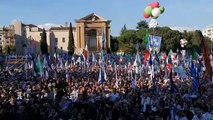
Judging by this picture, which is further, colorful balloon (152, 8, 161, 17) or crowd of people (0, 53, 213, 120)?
colorful balloon (152, 8, 161, 17)

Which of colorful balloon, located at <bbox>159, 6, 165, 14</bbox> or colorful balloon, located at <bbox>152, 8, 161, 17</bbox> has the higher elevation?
colorful balloon, located at <bbox>159, 6, 165, 14</bbox>

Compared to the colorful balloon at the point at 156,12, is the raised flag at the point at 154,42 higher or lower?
lower

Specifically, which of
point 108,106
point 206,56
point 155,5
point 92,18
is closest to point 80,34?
point 92,18

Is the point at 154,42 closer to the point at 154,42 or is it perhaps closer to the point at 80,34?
the point at 154,42

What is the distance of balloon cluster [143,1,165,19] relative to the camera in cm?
2884

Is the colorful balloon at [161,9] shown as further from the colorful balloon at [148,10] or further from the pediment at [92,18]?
the pediment at [92,18]


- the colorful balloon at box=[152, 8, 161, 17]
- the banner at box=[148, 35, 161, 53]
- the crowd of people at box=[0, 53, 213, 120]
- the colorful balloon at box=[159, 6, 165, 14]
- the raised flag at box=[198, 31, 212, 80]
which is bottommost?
the crowd of people at box=[0, 53, 213, 120]

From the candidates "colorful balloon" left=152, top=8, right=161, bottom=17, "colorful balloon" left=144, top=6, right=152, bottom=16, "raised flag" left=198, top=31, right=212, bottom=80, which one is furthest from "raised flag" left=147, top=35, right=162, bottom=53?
"raised flag" left=198, top=31, right=212, bottom=80

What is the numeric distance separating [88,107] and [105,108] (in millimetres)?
558

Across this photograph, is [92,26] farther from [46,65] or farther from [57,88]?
[57,88]

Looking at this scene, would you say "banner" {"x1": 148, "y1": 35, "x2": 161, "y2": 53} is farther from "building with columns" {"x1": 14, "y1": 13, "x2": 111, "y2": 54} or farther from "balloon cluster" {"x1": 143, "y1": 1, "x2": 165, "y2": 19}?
"building with columns" {"x1": 14, "y1": 13, "x2": 111, "y2": 54}

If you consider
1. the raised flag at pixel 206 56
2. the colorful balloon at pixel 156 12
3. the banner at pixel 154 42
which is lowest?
the raised flag at pixel 206 56

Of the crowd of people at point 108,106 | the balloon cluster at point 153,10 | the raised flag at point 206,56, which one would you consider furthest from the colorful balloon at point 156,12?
the crowd of people at point 108,106

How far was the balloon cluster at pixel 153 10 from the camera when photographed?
94.6 feet
